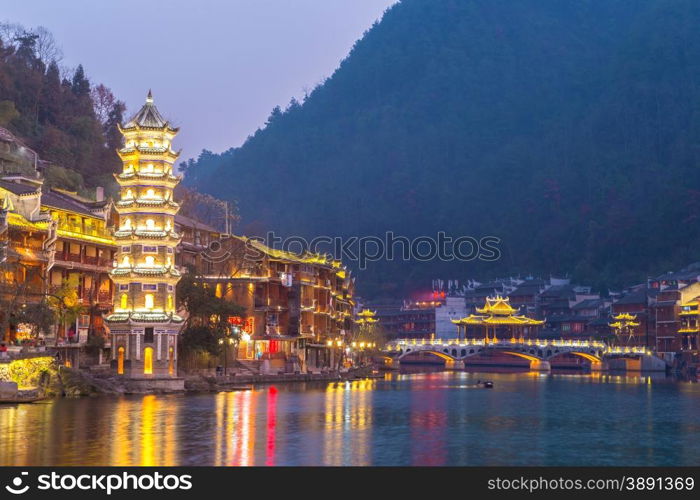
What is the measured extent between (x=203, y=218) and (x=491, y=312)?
174 ft

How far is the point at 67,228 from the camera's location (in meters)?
84.4

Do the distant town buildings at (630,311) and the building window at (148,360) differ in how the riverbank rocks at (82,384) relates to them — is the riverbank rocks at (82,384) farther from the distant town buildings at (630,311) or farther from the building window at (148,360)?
the distant town buildings at (630,311)

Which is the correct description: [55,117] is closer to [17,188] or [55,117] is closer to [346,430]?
[17,188]

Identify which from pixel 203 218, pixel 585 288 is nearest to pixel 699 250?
pixel 585 288

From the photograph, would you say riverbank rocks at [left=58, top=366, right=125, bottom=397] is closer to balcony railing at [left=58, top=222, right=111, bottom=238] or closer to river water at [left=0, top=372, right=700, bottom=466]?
river water at [left=0, top=372, right=700, bottom=466]

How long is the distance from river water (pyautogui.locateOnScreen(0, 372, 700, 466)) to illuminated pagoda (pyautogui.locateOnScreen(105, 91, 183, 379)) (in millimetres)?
5106

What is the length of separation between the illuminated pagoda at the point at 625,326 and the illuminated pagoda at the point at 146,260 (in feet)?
323

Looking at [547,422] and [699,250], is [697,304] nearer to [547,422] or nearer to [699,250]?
A: [699,250]

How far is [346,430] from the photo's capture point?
172ft

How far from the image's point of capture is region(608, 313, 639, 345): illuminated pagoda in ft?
524

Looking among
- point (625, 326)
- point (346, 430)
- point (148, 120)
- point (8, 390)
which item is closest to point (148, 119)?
point (148, 120)

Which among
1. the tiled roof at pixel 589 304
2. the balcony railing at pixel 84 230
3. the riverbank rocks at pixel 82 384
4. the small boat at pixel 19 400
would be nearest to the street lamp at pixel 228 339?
the balcony railing at pixel 84 230

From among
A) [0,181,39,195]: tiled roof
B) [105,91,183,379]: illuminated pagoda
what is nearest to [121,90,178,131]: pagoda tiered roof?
[105,91,183,379]: illuminated pagoda

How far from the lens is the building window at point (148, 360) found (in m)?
77.4
